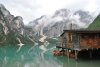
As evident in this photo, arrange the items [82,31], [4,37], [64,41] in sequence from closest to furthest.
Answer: [82,31] → [64,41] → [4,37]

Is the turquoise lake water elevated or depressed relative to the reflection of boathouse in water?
depressed

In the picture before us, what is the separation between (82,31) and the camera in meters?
47.2

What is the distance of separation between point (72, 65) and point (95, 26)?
32681 millimetres

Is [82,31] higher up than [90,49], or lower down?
higher up

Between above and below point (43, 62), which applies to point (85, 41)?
above

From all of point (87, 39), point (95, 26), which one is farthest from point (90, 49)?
point (95, 26)

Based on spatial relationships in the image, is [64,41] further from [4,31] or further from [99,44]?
[4,31]

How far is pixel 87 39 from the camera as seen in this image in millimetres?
48344

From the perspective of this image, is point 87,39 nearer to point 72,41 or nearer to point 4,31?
point 72,41

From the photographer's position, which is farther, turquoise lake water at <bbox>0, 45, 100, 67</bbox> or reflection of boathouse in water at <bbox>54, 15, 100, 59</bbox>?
reflection of boathouse in water at <bbox>54, 15, 100, 59</bbox>

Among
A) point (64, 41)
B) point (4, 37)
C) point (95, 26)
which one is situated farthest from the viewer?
point (4, 37)

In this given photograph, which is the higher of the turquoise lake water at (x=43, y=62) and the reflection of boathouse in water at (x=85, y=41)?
the reflection of boathouse in water at (x=85, y=41)

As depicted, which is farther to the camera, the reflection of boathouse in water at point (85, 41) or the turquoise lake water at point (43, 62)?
the reflection of boathouse in water at point (85, 41)

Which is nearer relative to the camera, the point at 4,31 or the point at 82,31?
the point at 82,31
